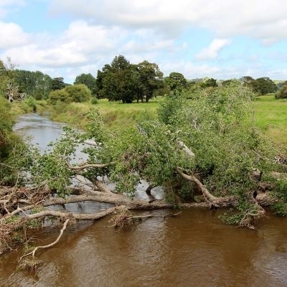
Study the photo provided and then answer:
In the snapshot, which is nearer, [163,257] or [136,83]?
[163,257]

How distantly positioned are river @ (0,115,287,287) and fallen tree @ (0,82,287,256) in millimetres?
936

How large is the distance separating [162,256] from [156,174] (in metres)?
4.93

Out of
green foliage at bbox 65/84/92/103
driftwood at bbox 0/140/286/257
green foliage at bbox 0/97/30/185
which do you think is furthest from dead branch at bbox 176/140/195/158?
green foliage at bbox 65/84/92/103

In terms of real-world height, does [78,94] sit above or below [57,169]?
above

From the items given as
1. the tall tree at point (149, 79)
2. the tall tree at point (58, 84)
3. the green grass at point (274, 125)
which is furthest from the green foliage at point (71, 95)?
the green grass at point (274, 125)

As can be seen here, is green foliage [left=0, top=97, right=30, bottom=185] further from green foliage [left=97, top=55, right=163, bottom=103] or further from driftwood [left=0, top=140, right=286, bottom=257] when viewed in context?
green foliage [left=97, top=55, right=163, bottom=103]

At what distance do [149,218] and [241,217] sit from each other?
4633 millimetres

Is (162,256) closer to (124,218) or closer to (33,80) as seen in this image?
(124,218)

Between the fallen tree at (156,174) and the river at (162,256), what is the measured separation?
936mm

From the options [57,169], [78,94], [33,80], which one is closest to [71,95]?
[78,94]

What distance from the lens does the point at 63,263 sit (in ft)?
50.8

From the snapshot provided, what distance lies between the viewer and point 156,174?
19703mm

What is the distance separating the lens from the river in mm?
13953

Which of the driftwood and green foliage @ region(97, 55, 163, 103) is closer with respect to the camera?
the driftwood
